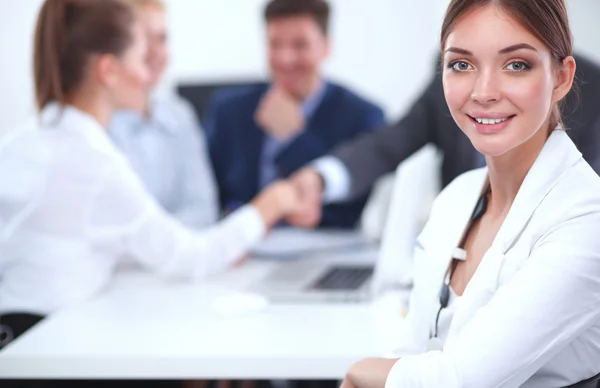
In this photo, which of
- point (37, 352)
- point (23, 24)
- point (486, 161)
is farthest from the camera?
point (23, 24)

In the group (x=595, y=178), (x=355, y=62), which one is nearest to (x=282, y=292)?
(x=595, y=178)

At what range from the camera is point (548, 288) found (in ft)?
2.56

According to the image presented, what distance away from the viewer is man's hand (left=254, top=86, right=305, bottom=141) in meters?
2.58

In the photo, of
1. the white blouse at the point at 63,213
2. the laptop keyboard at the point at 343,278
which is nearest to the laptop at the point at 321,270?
the laptop keyboard at the point at 343,278

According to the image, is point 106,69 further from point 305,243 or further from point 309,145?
point 309,145

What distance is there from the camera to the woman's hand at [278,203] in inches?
73.1

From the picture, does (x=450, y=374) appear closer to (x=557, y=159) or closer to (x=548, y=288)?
(x=548, y=288)

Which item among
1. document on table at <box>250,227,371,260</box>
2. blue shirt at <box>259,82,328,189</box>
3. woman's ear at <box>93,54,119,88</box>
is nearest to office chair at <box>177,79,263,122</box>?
blue shirt at <box>259,82,328,189</box>

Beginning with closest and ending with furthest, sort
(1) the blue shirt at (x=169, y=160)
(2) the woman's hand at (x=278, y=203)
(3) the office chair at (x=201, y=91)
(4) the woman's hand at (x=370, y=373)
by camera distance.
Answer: (4) the woman's hand at (x=370, y=373) → (2) the woman's hand at (x=278, y=203) → (1) the blue shirt at (x=169, y=160) → (3) the office chair at (x=201, y=91)

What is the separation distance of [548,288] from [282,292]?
83 centimetres

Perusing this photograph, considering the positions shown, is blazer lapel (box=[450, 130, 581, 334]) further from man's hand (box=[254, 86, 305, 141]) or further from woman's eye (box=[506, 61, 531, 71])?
man's hand (box=[254, 86, 305, 141])

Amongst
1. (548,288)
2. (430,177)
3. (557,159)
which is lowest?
(430,177)

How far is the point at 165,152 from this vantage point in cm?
237

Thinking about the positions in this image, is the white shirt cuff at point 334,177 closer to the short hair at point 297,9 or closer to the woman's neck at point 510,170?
the short hair at point 297,9
